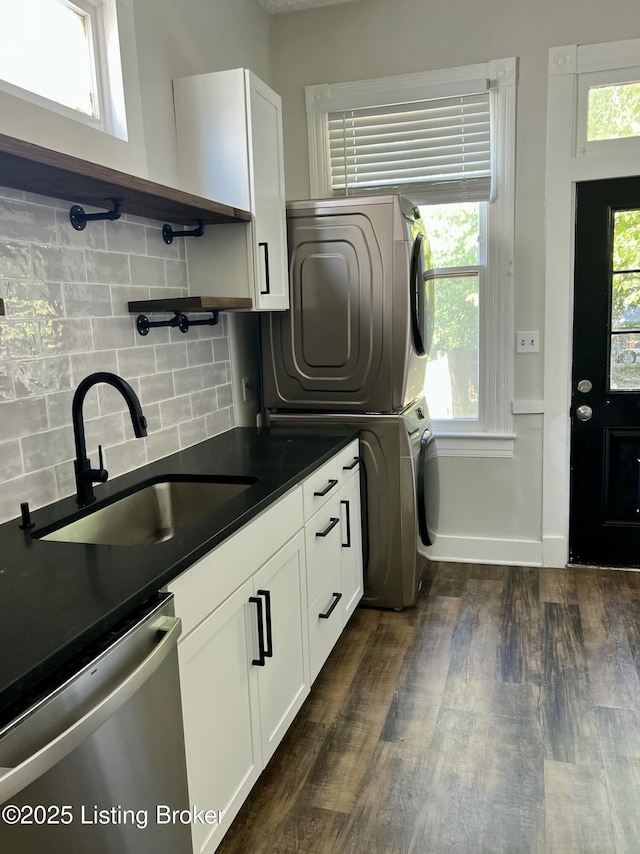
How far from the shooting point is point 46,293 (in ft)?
6.08

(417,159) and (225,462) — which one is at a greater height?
(417,159)

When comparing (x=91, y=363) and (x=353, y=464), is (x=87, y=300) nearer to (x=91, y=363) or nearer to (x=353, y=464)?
(x=91, y=363)

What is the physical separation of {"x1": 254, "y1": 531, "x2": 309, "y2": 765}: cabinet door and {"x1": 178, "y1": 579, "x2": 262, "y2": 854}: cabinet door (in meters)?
0.06

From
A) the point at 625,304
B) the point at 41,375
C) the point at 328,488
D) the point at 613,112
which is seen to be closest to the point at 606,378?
the point at 625,304

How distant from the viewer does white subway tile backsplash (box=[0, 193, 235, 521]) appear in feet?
5.71

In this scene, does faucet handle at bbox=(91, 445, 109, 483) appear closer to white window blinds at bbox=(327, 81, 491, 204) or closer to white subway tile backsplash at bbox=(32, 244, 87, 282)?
white subway tile backsplash at bbox=(32, 244, 87, 282)

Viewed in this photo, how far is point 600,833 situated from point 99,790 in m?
1.36

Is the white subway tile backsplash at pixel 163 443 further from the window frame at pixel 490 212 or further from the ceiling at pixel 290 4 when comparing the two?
the ceiling at pixel 290 4

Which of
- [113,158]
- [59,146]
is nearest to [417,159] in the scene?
[113,158]

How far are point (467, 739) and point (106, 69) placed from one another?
240 cm

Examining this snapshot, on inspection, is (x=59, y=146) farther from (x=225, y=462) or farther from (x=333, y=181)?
(x=333, y=181)

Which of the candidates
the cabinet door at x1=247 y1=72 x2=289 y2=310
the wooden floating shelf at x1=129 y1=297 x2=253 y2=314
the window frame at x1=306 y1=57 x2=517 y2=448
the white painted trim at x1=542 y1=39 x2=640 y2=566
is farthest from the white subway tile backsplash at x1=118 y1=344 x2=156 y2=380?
the white painted trim at x1=542 y1=39 x2=640 y2=566

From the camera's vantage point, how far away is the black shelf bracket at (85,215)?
1.92 meters

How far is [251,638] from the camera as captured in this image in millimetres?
1790
